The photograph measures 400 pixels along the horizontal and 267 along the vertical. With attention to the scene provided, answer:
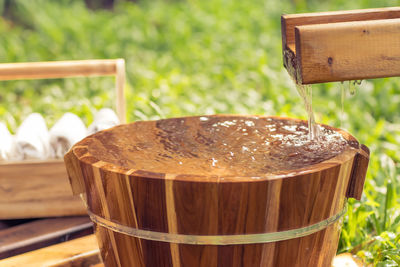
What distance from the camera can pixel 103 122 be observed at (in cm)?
220

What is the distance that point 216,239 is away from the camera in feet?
4.22

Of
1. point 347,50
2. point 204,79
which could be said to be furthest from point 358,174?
point 204,79

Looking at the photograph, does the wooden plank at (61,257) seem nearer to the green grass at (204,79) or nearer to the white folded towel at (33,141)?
the white folded towel at (33,141)

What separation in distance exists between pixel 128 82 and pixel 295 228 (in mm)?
3459

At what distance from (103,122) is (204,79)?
2311mm

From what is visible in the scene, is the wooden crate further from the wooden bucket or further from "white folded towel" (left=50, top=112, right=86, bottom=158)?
the wooden bucket

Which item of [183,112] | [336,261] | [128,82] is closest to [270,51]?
[128,82]

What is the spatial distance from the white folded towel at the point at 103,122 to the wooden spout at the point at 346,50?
1.09 meters

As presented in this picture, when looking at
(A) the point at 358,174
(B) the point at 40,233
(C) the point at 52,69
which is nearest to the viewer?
(A) the point at 358,174

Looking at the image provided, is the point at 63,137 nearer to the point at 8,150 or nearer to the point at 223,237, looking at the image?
the point at 8,150

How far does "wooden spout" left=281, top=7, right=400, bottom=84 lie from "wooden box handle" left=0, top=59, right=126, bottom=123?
122cm

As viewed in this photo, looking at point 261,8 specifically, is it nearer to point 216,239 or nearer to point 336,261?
point 336,261

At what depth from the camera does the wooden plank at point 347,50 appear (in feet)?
4.20

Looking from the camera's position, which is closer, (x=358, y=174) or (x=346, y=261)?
(x=358, y=174)
